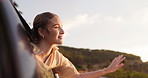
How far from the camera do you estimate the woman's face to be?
181cm

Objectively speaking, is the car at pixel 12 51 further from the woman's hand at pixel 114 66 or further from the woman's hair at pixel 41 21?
the woman's hand at pixel 114 66

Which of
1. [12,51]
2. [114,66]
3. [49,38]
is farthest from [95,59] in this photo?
[12,51]

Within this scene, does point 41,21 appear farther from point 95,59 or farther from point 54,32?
point 95,59

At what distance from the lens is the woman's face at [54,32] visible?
71.3 inches

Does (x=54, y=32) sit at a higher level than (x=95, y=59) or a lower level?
higher

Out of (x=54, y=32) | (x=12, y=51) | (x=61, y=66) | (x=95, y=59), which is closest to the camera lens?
(x=12, y=51)

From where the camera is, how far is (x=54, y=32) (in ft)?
5.94

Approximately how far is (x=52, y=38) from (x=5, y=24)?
728 mm

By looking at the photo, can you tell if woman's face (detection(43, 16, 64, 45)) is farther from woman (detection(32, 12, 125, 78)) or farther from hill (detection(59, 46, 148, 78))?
hill (detection(59, 46, 148, 78))

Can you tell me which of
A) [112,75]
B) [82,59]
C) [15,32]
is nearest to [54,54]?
[15,32]

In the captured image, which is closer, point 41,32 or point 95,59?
point 41,32

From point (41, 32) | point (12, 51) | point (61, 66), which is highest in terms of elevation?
point (41, 32)

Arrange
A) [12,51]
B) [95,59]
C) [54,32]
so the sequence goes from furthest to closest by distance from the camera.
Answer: [95,59] < [54,32] < [12,51]

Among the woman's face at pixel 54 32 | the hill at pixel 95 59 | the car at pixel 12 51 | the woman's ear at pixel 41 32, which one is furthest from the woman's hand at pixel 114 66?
the hill at pixel 95 59
